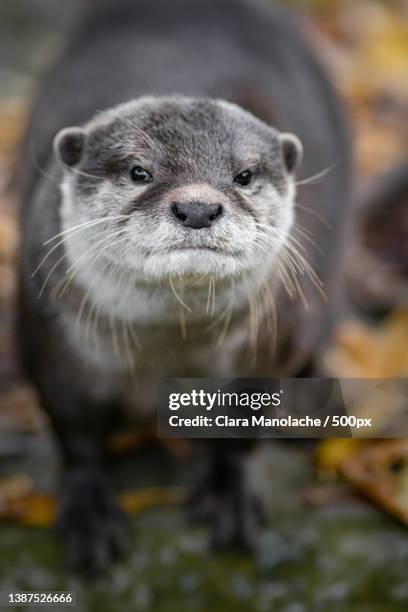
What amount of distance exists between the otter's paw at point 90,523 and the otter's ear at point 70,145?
35.7 inches

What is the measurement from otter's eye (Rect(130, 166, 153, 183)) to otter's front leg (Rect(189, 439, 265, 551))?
887 mm

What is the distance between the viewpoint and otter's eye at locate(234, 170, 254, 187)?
1976 mm

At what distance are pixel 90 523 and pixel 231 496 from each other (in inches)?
14.6

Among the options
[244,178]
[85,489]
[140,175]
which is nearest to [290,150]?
[244,178]

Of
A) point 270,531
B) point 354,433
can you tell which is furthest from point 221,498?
point 354,433

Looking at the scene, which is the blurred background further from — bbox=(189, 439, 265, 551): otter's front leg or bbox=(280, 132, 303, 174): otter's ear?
bbox=(280, 132, 303, 174): otter's ear

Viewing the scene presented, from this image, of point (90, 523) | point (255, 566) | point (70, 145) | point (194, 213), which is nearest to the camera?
point (194, 213)

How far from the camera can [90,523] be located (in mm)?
2559

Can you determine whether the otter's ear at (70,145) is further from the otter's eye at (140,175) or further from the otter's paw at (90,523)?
the otter's paw at (90,523)

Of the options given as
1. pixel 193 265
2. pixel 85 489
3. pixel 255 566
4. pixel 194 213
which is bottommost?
pixel 255 566

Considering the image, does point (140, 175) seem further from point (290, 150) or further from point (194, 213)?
point (290, 150)

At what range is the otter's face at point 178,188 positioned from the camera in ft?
6.01

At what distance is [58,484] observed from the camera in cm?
267

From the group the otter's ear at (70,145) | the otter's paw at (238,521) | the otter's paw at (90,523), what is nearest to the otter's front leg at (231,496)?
the otter's paw at (238,521)
